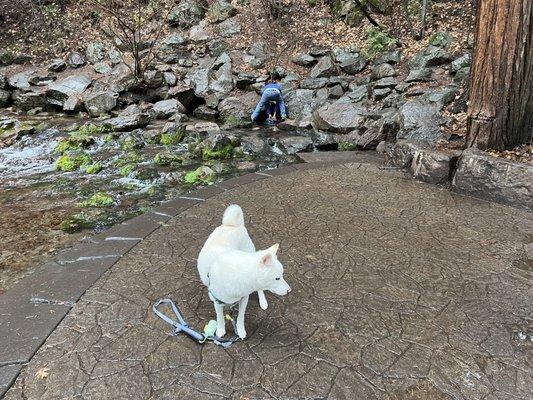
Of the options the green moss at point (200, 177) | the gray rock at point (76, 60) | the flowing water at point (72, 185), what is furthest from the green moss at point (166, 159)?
the gray rock at point (76, 60)

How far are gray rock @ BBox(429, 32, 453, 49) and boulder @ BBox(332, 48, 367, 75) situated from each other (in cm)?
206

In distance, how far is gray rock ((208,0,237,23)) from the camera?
16.9 m

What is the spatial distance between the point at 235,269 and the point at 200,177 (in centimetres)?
488

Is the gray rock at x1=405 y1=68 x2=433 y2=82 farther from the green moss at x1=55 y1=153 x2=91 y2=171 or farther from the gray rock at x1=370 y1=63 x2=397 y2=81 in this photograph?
the green moss at x1=55 y1=153 x2=91 y2=171

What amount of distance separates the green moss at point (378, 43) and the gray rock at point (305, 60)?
1754 mm

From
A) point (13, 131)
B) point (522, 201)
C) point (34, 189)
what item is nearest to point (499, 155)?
point (522, 201)

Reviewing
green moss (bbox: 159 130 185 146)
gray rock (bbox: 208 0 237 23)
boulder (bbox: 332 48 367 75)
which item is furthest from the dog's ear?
gray rock (bbox: 208 0 237 23)

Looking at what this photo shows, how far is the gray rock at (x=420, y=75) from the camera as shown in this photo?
36.2ft

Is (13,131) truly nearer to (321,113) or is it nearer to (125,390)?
(321,113)

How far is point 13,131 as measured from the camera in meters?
10.7

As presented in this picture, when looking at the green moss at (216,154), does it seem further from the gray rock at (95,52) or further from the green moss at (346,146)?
the gray rock at (95,52)

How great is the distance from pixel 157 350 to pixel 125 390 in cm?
38

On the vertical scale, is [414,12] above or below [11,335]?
above

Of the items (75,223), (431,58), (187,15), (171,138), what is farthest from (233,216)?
(187,15)
